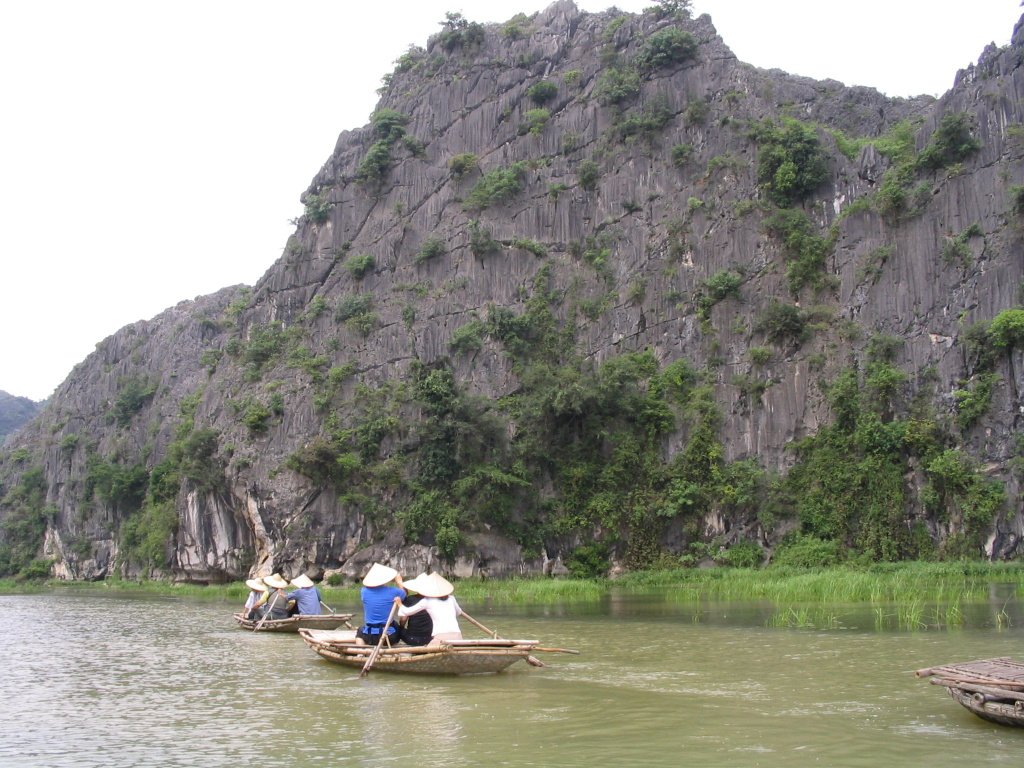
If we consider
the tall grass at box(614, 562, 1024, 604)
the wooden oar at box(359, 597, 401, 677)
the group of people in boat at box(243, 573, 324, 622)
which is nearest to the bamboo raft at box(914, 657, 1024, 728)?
the wooden oar at box(359, 597, 401, 677)

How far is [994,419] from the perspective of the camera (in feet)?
108

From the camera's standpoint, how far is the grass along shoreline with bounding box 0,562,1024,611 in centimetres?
2222

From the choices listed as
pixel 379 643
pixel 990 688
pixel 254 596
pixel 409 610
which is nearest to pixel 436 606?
pixel 409 610

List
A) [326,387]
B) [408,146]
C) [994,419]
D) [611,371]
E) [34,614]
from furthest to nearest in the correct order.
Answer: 1. [408,146]
2. [326,387]
3. [611,371]
4. [994,419]
5. [34,614]

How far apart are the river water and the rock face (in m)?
18.7

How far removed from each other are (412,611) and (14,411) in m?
132

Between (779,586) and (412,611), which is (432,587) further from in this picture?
(779,586)

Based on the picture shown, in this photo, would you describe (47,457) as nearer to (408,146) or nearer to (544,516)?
(408,146)

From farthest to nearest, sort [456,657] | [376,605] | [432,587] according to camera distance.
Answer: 1. [376,605]
2. [432,587]
3. [456,657]

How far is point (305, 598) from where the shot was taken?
72.6 ft

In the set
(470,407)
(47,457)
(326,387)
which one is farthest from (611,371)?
(47,457)

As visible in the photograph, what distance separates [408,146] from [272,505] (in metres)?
23.6

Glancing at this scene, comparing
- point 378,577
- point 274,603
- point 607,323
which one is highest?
point 607,323

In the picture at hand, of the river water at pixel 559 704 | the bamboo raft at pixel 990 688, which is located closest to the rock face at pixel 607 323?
the river water at pixel 559 704
